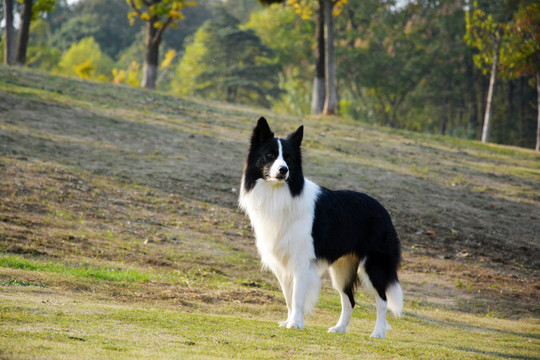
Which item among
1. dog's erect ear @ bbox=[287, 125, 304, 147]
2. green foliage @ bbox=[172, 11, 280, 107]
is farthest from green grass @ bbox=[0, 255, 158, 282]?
green foliage @ bbox=[172, 11, 280, 107]

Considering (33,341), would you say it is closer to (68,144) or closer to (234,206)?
(234,206)

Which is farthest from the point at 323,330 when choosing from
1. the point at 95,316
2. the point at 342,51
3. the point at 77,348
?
the point at 342,51

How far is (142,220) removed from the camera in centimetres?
1391

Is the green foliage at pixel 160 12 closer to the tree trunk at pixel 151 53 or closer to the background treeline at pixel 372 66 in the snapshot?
the tree trunk at pixel 151 53

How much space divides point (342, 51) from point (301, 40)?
21.1 feet

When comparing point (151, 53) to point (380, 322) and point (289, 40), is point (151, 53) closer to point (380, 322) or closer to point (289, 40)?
point (380, 322)

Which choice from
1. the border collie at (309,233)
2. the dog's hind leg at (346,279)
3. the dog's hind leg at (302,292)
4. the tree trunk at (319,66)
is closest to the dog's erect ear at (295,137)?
the border collie at (309,233)

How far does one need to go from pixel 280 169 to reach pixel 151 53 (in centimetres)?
2687

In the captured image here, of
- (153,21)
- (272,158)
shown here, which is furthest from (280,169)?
(153,21)

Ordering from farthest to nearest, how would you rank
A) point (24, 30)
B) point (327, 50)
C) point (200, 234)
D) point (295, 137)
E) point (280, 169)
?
point (24, 30) → point (327, 50) → point (200, 234) → point (295, 137) → point (280, 169)

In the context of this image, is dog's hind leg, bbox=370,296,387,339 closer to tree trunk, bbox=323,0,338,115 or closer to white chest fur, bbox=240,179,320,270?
white chest fur, bbox=240,179,320,270

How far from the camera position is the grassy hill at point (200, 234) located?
635 cm

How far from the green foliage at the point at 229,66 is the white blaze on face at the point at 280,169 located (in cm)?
5093

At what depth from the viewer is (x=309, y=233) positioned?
7.35 meters
